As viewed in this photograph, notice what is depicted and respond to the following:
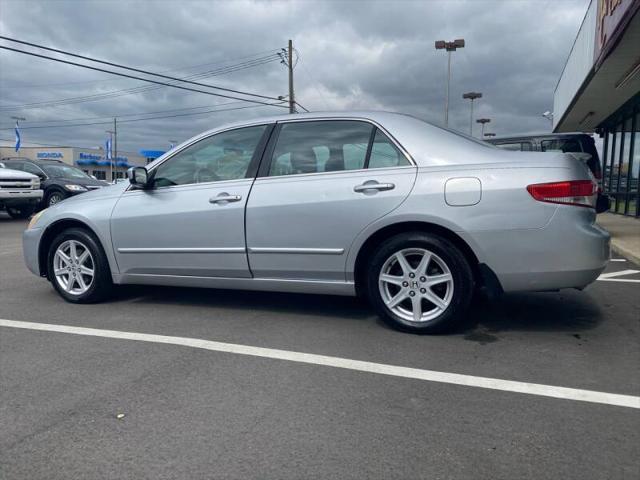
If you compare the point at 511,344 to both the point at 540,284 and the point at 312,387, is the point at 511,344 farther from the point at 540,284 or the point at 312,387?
the point at 312,387

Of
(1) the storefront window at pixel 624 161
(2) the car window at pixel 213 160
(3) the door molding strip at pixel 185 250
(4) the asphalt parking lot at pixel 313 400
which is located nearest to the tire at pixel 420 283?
(4) the asphalt parking lot at pixel 313 400

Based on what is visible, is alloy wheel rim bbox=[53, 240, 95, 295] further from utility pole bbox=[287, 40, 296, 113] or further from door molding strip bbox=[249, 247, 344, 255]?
utility pole bbox=[287, 40, 296, 113]

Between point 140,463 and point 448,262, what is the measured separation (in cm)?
239

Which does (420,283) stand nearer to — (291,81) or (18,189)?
(18,189)

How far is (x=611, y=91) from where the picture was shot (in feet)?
46.3

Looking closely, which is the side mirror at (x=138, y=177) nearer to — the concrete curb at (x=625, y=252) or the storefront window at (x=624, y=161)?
the concrete curb at (x=625, y=252)

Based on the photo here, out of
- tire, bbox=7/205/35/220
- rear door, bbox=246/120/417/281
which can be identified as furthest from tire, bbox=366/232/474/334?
tire, bbox=7/205/35/220

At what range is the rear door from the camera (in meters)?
4.00

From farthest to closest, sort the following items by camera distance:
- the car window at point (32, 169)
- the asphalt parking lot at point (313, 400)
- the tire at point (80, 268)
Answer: the car window at point (32, 169)
the tire at point (80, 268)
the asphalt parking lot at point (313, 400)

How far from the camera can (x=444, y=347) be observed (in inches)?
147

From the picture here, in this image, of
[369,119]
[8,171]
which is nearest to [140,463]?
[369,119]

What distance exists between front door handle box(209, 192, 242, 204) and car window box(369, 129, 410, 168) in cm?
112

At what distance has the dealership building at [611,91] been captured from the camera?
29.4 ft

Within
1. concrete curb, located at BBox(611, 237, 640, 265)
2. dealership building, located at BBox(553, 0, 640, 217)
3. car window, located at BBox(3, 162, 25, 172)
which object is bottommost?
concrete curb, located at BBox(611, 237, 640, 265)
